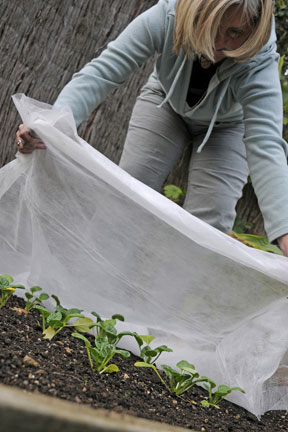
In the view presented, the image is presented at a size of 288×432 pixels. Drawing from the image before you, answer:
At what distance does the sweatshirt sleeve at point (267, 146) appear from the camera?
1339 millimetres

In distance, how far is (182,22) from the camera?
4.71 ft

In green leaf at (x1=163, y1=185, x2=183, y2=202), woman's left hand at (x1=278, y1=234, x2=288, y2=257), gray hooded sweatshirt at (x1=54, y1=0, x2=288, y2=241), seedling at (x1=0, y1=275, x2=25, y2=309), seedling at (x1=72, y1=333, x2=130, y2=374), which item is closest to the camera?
seedling at (x1=72, y1=333, x2=130, y2=374)

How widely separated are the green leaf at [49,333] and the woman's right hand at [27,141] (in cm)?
48

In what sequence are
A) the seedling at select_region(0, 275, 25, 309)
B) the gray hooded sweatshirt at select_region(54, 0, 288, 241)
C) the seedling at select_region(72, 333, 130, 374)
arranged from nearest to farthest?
1. the seedling at select_region(72, 333, 130, 374)
2. the seedling at select_region(0, 275, 25, 309)
3. the gray hooded sweatshirt at select_region(54, 0, 288, 241)

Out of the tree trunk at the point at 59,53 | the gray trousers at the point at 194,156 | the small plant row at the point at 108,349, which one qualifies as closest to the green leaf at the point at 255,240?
the gray trousers at the point at 194,156

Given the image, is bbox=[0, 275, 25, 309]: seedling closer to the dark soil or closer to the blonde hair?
the dark soil

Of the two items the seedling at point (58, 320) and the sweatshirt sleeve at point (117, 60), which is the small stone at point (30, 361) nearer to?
the seedling at point (58, 320)

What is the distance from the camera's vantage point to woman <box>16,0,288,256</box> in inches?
53.8

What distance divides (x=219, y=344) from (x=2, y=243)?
70cm

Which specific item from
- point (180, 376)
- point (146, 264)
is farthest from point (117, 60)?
point (180, 376)

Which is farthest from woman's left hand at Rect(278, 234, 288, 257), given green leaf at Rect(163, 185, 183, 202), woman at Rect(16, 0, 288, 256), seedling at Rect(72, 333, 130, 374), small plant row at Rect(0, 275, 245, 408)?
green leaf at Rect(163, 185, 183, 202)

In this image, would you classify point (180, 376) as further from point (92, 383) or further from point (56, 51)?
point (56, 51)

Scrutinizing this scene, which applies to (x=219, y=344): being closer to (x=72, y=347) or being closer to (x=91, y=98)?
(x=72, y=347)

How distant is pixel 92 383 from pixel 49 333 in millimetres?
233
